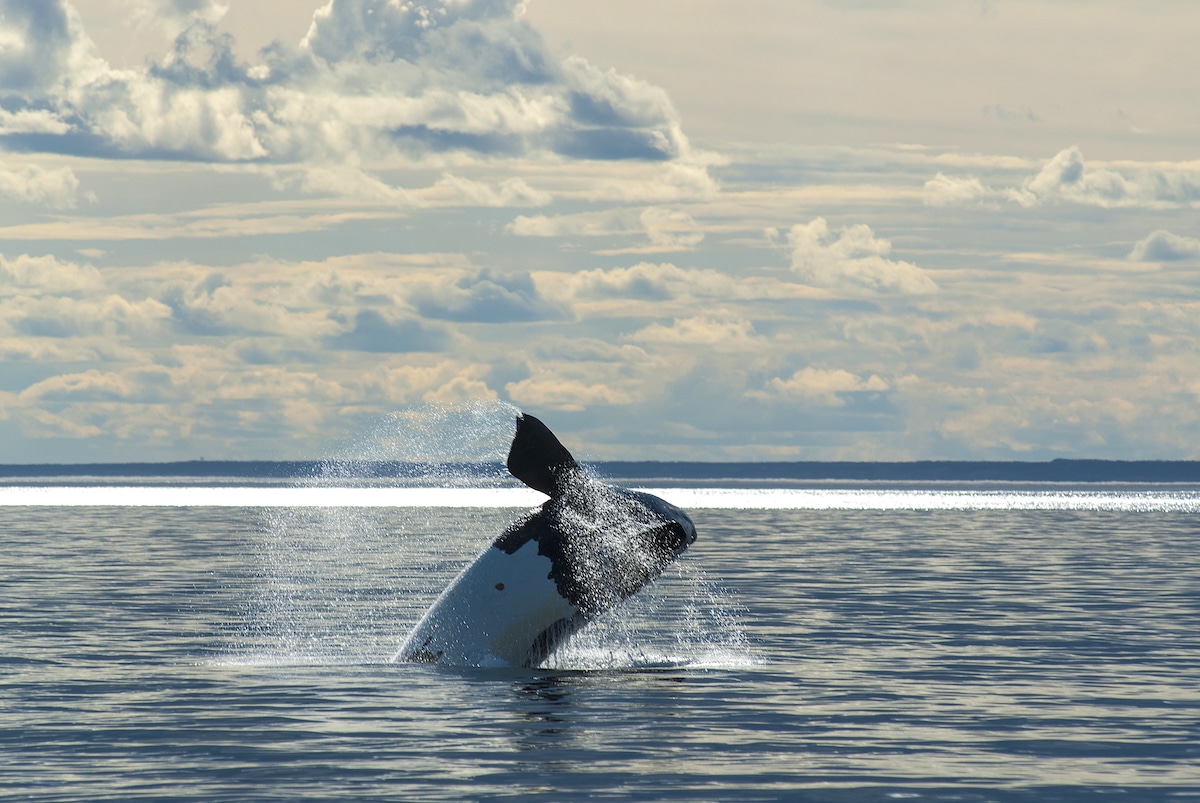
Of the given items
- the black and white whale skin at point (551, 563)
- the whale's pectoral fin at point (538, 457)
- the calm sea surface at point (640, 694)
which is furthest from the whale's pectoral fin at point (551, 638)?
the whale's pectoral fin at point (538, 457)

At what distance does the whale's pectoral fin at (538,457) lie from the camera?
1853cm

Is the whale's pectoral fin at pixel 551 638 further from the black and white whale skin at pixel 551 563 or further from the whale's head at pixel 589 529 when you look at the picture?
the whale's head at pixel 589 529

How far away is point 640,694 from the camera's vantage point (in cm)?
1886

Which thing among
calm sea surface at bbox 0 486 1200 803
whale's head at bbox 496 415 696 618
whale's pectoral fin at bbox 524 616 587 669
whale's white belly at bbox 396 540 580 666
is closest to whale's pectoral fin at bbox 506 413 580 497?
whale's head at bbox 496 415 696 618

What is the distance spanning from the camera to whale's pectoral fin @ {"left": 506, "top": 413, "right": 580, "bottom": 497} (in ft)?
60.8

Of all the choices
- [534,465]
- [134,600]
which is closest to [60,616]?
[134,600]

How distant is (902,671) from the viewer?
21.0 m

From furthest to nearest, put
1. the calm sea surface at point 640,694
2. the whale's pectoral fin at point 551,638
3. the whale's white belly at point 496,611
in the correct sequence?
the whale's pectoral fin at point 551,638, the whale's white belly at point 496,611, the calm sea surface at point 640,694

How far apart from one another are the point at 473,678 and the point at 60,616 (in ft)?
37.4

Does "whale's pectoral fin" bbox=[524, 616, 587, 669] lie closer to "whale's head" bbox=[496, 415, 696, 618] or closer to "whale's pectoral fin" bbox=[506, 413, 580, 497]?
"whale's head" bbox=[496, 415, 696, 618]

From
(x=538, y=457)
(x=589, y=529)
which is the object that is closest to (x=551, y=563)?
(x=589, y=529)

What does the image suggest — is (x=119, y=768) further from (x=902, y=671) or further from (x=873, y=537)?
(x=873, y=537)

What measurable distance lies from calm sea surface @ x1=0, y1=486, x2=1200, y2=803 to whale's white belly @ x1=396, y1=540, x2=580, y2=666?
1.32 ft

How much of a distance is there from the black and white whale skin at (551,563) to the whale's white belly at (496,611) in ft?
0.04
